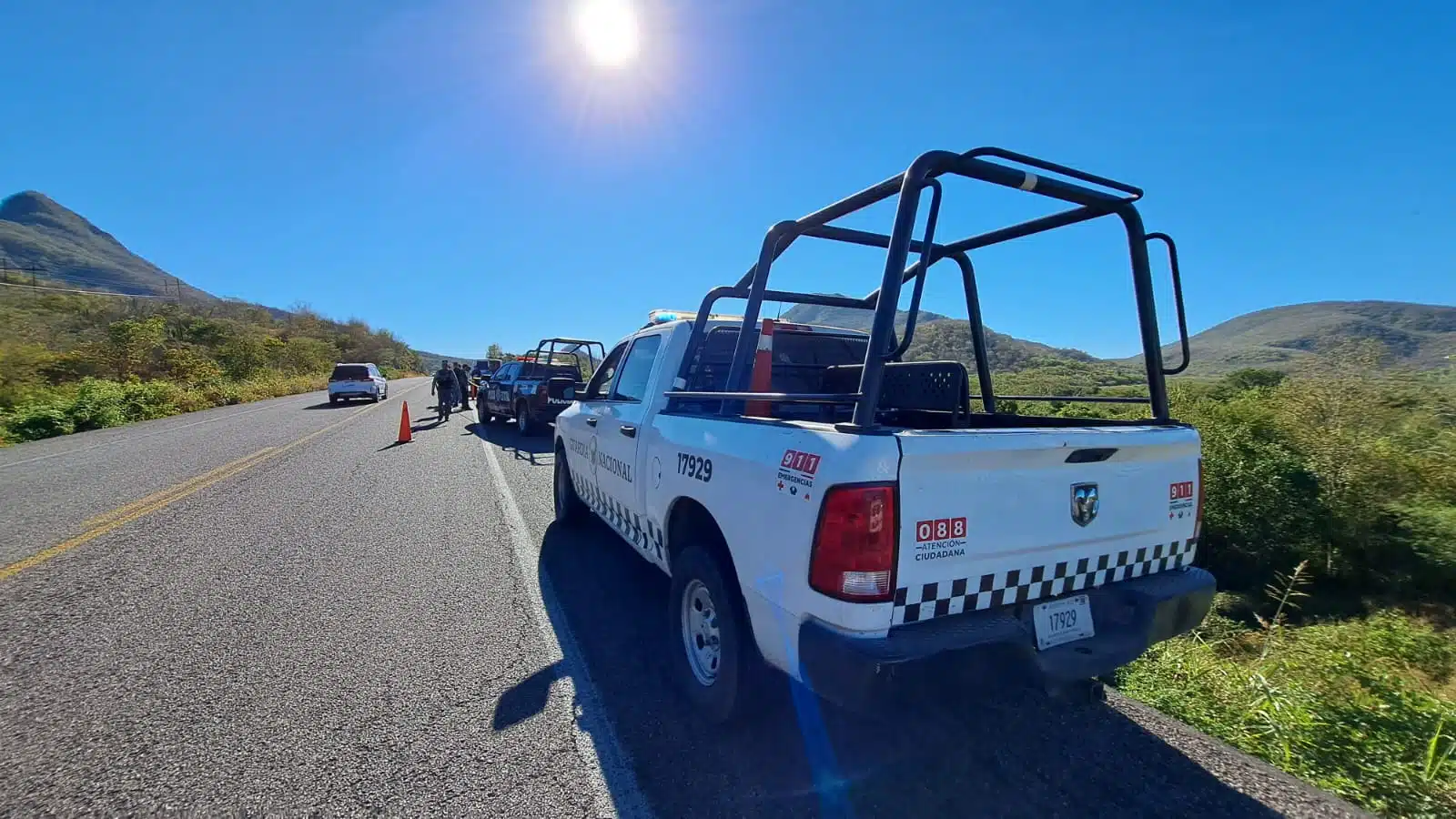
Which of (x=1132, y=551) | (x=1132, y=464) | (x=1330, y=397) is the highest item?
(x=1330, y=397)

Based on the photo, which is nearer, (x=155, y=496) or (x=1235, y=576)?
(x=1235, y=576)

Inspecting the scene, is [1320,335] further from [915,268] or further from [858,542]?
[858,542]

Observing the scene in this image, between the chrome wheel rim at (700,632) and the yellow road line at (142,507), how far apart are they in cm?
546

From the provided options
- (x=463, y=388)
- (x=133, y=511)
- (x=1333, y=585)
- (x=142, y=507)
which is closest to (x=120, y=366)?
(x=463, y=388)

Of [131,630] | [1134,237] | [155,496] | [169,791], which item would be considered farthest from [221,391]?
[1134,237]

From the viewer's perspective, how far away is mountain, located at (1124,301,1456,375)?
6738 millimetres

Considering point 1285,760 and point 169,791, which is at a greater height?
point 1285,760

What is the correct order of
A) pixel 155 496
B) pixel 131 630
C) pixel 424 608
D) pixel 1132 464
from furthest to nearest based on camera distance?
pixel 155 496 → pixel 424 608 → pixel 131 630 → pixel 1132 464

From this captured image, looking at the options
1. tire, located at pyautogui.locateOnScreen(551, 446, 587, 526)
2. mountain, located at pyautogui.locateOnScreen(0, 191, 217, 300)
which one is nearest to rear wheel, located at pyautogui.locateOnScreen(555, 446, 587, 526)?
tire, located at pyautogui.locateOnScreen(551, 446, 587, 526)

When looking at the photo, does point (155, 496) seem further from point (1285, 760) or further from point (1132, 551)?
point (1285, 760)

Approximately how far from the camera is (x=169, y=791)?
2316 mm

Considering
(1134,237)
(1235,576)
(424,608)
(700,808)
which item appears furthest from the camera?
(1235,576)

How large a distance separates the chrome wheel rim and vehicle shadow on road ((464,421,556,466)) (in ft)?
21.4

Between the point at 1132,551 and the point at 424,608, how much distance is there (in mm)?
4156
